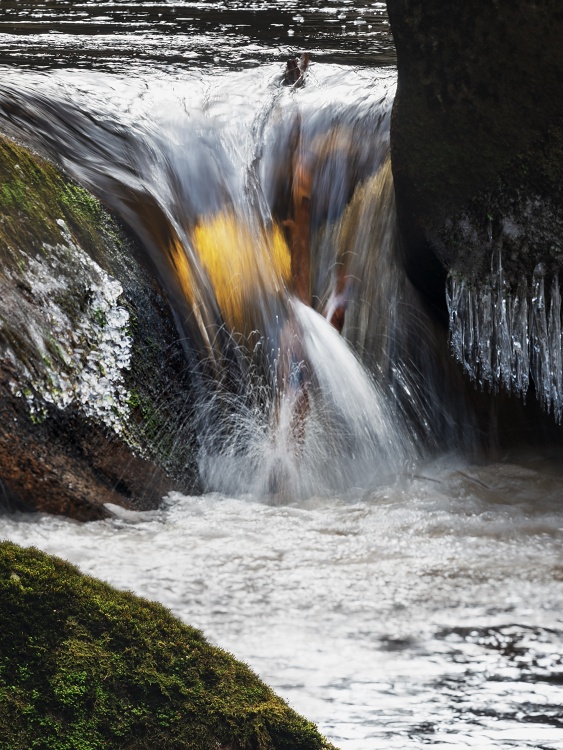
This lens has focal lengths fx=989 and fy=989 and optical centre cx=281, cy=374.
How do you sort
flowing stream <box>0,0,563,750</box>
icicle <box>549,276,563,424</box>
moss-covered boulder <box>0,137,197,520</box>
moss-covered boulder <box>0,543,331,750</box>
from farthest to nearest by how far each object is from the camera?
icicle <box>549,276,563,424</box>
moss-covered boulder <box>0,137,197,520</box>
flowing stream <box>0,0,563,750</box>
moss-covered boulder <box>0,543,331,750</box>

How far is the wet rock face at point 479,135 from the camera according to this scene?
4.41 m

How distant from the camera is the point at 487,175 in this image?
465 cm

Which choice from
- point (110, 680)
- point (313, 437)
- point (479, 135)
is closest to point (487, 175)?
point (479, 135)

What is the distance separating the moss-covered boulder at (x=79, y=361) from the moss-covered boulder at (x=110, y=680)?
4.87 ft

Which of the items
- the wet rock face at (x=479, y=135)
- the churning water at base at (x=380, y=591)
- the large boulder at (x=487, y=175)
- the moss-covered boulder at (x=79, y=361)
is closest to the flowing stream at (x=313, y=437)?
the churning water at base at (x=380, y=591)

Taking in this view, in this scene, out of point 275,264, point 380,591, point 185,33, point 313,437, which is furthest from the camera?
point 185,33

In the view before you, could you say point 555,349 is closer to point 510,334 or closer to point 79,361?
point 510,334

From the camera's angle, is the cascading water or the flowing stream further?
the cascading water

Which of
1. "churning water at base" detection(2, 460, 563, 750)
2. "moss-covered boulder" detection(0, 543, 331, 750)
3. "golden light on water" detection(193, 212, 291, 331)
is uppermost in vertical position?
"golden light on water" detection(193, 212, 291, 331)

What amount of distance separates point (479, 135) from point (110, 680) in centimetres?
326

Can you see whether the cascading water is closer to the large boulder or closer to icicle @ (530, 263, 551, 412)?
the large boulder

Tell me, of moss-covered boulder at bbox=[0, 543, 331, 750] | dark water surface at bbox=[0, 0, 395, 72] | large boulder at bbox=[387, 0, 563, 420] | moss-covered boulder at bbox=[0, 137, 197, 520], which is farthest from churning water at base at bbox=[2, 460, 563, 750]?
dark water surface at bbox=[0, 0, 395, 72]

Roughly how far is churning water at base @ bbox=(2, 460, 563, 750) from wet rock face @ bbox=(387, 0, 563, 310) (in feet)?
3.73

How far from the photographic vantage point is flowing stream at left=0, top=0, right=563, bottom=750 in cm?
300
